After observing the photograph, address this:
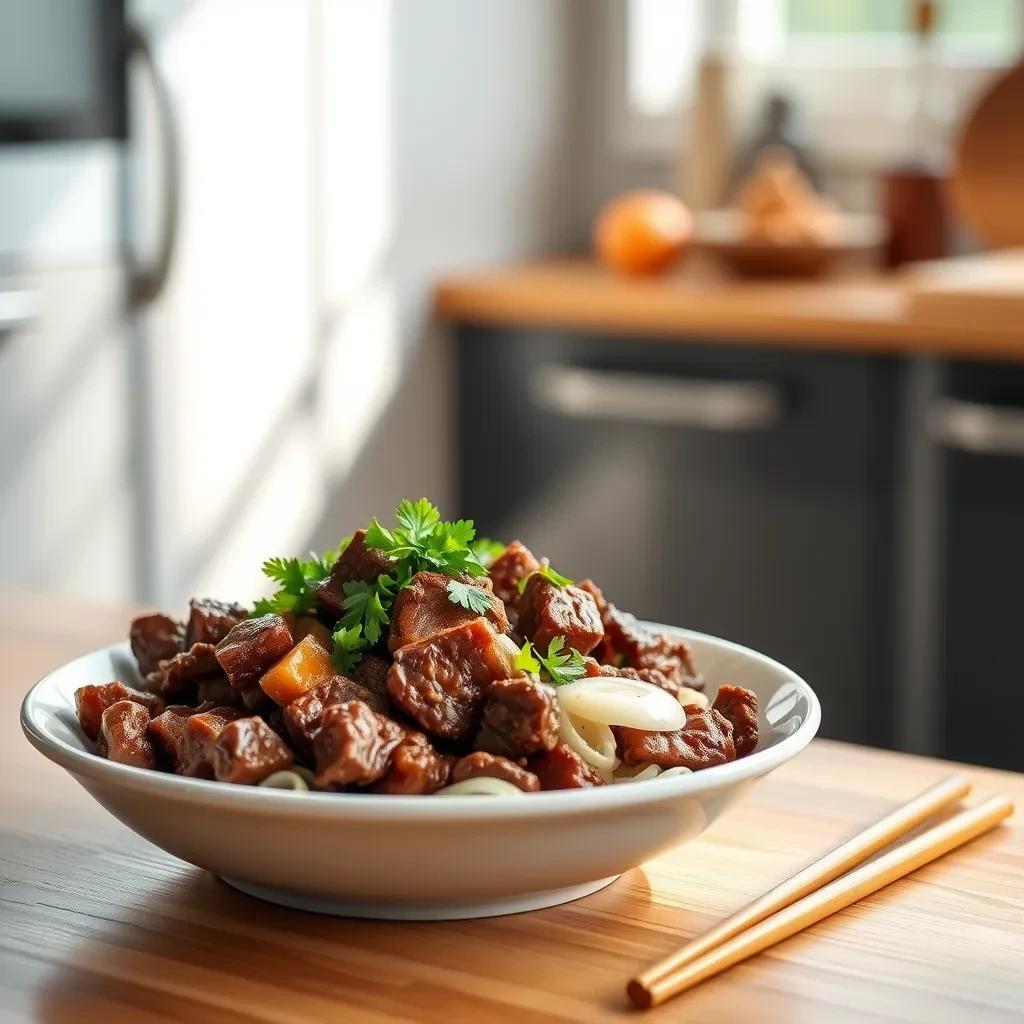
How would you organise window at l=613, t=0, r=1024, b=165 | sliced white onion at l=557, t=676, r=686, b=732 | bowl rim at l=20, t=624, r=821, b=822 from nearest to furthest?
bowl rim at l=20, t=624, r=821, b=822
sliced white onion at l=557, t=676, r=686, b=732
window at l=613, t=0, r=1024, b=165

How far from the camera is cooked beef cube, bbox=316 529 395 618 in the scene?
0.92 m

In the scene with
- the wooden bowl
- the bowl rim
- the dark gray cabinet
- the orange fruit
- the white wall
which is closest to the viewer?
the bowl rim

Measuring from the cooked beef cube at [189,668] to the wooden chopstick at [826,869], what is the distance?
303 millimetres

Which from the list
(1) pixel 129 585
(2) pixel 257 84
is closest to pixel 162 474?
(1) pixel 129 585

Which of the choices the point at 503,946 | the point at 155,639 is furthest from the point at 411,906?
the point at 155,639

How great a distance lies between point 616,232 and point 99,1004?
2.46 metres

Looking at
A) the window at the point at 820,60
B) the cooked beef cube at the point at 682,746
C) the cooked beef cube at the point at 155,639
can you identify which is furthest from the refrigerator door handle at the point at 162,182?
the cooked beef cube at the point at 682,746

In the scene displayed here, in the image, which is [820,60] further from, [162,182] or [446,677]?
[446,677]

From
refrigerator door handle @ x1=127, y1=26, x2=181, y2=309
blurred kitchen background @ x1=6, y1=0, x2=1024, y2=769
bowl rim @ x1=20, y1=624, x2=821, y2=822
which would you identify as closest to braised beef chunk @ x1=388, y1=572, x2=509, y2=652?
bowl rim @ x1=20, y1=624, x2=821, y2=822

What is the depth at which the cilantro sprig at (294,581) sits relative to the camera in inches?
37.6

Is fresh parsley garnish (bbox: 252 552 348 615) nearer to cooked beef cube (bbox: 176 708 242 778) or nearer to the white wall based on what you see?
cooked beef cube (bbox: 176 708 242 778)

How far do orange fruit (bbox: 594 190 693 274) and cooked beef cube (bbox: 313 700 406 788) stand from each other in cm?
232

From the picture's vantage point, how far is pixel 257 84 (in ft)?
8.45

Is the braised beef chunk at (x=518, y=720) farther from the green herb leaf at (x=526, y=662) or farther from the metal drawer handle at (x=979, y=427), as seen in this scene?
the metal drawer handle at (x=979, y=427)
